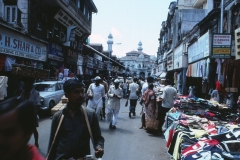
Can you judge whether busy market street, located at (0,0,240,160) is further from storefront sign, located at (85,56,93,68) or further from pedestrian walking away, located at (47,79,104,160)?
storefront sign, located at (85,56,93,68)

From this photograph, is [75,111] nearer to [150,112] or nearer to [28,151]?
[28,151]

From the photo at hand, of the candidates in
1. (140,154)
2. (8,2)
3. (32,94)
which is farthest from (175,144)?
(8,2)

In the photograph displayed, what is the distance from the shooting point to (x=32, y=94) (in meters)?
6.16

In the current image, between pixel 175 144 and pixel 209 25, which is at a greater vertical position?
pixel 209 25

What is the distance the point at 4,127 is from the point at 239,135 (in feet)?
12.6

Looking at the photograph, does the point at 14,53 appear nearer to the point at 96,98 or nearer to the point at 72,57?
the point at 96,98

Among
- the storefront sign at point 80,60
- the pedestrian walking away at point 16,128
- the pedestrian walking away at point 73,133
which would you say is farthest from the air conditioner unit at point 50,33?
the pedestrian walking away at point 16,128

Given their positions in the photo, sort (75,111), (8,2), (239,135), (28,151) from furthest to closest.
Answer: (8,2)
(239,135)
(75,111)
(28,151)

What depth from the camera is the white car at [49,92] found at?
1266cm

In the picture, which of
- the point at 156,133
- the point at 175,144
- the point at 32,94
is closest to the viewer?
the point at 175,144

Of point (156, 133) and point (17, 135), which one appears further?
point (156, 133)

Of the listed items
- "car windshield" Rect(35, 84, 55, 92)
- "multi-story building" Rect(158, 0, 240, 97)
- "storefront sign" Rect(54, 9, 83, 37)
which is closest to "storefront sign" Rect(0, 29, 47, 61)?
"car windshield" Rect(35, 84, 55, 92)

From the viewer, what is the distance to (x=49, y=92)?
13648mm

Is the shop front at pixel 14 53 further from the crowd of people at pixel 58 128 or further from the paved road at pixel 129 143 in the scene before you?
the crowd of people at pixel 58 128
